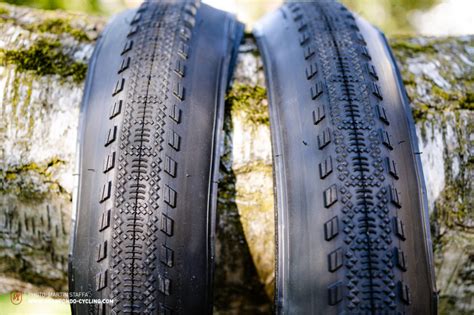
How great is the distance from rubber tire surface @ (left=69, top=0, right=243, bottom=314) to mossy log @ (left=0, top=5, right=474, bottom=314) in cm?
16

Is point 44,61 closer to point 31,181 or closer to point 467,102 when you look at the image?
point 31,181

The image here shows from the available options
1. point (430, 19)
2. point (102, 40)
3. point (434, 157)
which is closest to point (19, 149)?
point (102, 40)

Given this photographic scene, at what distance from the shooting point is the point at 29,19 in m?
1.81

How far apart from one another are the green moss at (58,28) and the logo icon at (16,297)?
1.04 m

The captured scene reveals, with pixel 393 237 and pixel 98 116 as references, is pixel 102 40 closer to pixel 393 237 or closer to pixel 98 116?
pixel 98 116

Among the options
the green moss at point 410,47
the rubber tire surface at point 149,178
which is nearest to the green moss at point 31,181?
the rubber tire surface at point 149,178

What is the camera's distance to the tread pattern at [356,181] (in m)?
1.19

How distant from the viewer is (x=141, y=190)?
1.29m

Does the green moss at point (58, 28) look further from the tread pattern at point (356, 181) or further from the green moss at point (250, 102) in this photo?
the tread pattern at point (356, 181)

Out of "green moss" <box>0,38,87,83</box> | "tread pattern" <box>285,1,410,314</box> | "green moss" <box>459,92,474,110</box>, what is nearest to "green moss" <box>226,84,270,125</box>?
"tread pattern" <box>285,1,410,314</box>

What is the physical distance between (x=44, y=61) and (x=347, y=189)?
123 cm

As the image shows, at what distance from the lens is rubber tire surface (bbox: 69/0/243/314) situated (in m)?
1.26

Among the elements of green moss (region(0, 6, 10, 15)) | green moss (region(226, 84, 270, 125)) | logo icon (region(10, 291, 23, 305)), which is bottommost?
logo icon (region(10, 291, 23, 305))

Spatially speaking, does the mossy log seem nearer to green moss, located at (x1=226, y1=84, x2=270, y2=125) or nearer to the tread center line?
green moss, located at (x1=226, y1=84, x2=270, y2=125)
